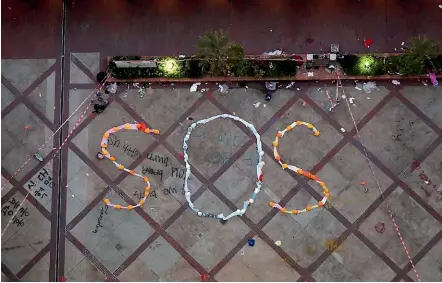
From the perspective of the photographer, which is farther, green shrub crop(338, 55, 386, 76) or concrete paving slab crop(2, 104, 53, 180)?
concrete paving slab crop(2, 104, 53, 180)

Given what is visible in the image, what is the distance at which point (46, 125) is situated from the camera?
32656mm

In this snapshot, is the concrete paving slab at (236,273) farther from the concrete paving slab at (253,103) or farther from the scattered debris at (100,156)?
the scattered debris at (100,156)

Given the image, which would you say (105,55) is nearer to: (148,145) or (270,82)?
(148,145)

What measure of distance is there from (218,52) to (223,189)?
21.7ft

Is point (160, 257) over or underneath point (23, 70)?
underneath

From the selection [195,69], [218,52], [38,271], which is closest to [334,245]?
[218,52]

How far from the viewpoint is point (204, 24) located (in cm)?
3319

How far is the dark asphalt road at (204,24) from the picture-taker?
32.8 metres

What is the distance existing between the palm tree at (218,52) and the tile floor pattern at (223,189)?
1539mm

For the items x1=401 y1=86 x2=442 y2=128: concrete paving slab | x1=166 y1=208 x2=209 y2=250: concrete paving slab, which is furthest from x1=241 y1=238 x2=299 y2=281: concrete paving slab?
x1=401 y1=86 x2=442 y2=128: concrete paving slab

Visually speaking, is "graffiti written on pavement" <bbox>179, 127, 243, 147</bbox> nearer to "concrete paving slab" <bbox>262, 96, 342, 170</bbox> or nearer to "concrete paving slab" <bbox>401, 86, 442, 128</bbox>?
"concrete paving slab" <bbox>262, 96, 342, 170</bbox>

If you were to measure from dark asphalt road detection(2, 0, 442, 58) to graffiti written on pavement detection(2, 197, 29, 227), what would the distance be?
7.44m

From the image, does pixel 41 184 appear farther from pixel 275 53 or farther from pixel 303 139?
pixel 275 53

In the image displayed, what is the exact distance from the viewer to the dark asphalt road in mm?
32781
